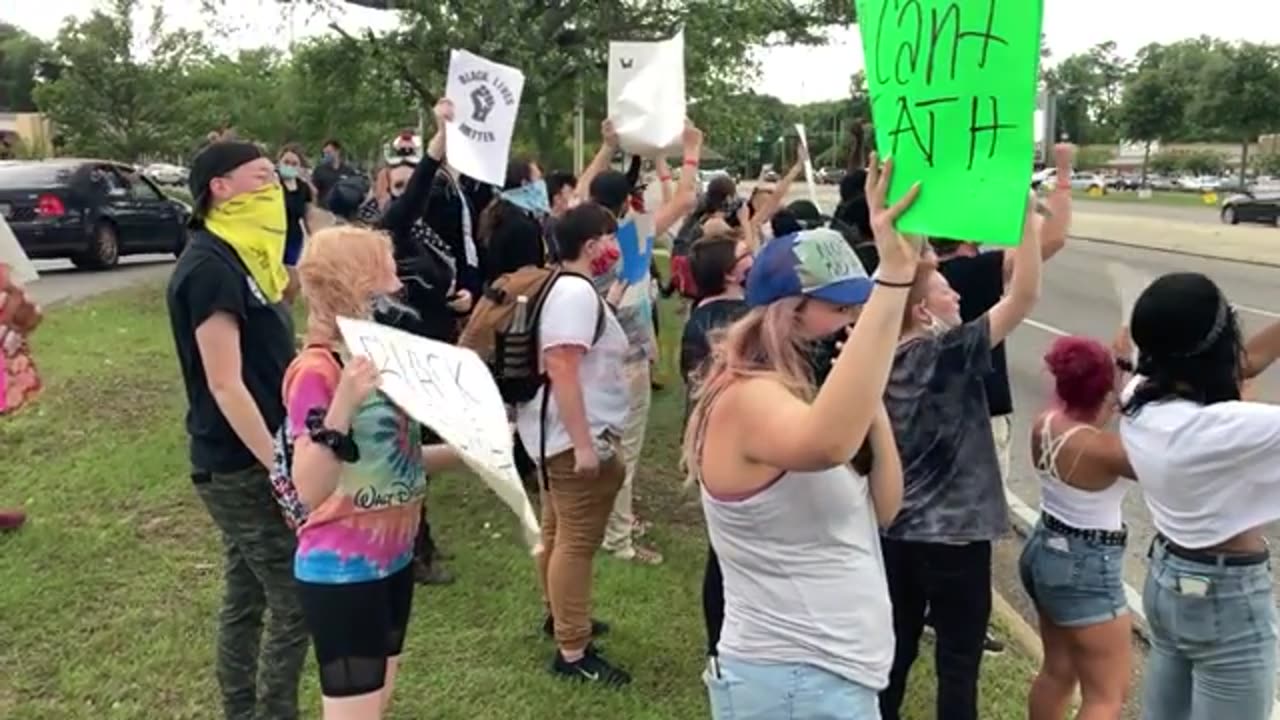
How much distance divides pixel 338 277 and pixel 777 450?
1.23 metres

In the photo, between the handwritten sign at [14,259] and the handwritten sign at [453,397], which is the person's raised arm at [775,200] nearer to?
the handwritten sign at [14,259]

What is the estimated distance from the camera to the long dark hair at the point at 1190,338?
2732mm

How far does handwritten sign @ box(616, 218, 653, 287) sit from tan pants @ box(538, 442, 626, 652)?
4.50ft

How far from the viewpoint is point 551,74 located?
48.9 feet

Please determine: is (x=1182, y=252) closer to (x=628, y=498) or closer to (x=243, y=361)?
(x=628, y=498)

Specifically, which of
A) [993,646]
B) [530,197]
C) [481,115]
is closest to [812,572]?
[993,646]

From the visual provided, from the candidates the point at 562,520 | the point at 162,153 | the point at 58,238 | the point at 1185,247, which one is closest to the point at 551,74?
the point at 58,238

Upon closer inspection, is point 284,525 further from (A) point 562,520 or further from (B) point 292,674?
(A) point 562,520

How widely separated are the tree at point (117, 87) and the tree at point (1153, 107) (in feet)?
169

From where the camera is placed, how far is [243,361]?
10.9ft

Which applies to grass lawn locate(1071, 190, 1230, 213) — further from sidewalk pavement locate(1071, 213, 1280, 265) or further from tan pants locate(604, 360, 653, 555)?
tan pants locate(604, 360, 653, 555)

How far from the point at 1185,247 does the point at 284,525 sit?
85.3ft

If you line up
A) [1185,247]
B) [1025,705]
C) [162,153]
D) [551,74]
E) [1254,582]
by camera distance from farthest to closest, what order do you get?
[162,153] → [1185,247] → [551,74] → [1025,705] → [1254,582]

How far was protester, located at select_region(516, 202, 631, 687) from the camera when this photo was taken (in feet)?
13.6
